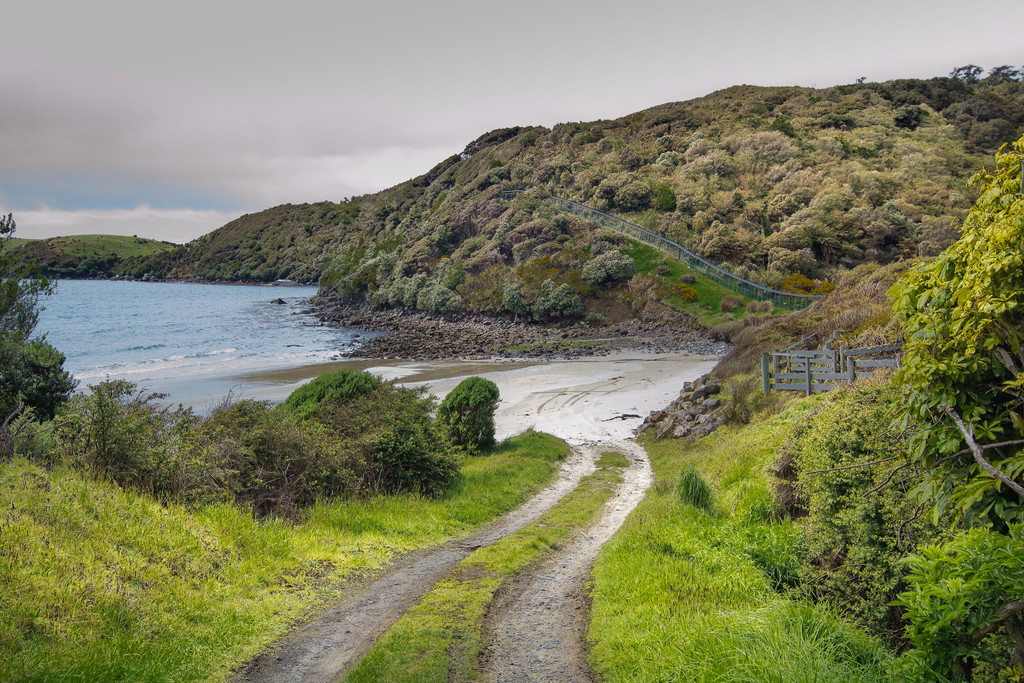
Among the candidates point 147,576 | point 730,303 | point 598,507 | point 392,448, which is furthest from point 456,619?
point 730,303

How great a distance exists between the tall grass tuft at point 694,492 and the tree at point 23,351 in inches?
510

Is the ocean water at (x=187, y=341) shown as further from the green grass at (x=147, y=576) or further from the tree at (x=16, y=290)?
the green grass at (x=147, y=576)

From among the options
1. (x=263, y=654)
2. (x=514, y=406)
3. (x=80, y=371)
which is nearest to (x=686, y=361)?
(x=514, y=406)

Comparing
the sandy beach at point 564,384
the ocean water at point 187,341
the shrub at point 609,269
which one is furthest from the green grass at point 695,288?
the ocean water at point 187,341

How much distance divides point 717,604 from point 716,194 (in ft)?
234

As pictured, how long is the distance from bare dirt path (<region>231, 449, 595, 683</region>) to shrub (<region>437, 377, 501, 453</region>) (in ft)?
23.7

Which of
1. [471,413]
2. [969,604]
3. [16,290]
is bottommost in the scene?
[471,413]

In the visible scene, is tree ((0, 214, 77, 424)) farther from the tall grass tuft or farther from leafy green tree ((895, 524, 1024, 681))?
leafy green tree ((895, 524, 1024, 681))

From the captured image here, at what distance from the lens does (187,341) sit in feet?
200

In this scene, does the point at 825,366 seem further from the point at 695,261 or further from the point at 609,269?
the point at 695,261

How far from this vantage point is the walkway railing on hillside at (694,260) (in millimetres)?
48812

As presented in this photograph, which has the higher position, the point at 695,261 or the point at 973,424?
the point at 695,261

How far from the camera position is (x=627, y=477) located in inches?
669

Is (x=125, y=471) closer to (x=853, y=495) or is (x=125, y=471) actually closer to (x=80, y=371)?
(x=853, y=495)
